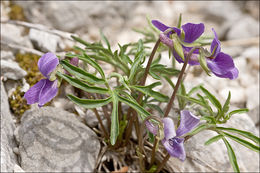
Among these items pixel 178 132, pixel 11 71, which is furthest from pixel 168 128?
pixel 11 71

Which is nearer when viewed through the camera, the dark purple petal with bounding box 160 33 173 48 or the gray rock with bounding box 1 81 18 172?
the dark purple petal with bounding box 160 33 173 48

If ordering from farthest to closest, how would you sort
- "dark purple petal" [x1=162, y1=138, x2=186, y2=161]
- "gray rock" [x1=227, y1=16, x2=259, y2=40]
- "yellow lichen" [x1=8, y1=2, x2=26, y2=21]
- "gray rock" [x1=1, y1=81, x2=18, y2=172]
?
"gray rock" [x1=227, y1=16, x2=259, y2=40] < "yellow lichen" [x1=8, y1=2, x2=26, y2=21] < "gray rock" [x1=1, y1=81, x2=18, y2=172] < "dark purple petal" [x1=162, y1=138, x2=186, y2=161]

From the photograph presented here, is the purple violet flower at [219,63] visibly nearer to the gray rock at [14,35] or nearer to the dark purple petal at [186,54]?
the dark purple petal at [186,54]

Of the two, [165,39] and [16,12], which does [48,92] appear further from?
[16,12]

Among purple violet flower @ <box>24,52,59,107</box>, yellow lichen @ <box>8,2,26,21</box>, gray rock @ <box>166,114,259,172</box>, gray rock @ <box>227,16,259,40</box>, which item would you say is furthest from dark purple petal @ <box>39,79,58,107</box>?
gray rock @ <box>227,16,259,40</box>

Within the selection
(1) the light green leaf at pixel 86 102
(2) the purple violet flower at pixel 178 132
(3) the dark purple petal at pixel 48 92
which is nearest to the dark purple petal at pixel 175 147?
(2) the purple violet flower at pixel 178 132

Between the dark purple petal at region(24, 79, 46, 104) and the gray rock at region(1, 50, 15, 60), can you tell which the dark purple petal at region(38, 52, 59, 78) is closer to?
the dark purple petal at region(24, 79, 46, 104)
